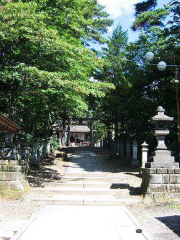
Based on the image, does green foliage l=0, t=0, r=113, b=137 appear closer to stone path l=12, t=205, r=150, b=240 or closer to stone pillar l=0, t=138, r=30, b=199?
stone pillar l=0, t=138, r=30, b=199

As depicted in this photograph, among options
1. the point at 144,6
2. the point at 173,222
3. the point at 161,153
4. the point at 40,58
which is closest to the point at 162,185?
the point at 161,153

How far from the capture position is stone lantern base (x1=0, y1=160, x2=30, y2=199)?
A: 917cm

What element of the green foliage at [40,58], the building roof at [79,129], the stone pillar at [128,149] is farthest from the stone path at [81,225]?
the building roof at [79,129]

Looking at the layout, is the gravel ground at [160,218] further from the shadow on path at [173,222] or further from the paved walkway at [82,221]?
the paved walkway at [82,221]

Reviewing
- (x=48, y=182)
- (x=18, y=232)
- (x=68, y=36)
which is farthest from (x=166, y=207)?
(x=68, y=36)

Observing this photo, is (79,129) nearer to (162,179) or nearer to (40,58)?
Result: (40,58)

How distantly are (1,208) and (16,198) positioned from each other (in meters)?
1.13

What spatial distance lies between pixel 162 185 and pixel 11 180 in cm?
511

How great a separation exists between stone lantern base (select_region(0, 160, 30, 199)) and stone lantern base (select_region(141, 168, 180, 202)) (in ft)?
13.9

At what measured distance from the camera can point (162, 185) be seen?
30.5ft

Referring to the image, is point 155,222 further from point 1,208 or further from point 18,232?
point 1,208

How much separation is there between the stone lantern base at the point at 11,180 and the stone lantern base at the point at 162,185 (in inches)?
167

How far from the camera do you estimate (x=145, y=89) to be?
19.8 meters

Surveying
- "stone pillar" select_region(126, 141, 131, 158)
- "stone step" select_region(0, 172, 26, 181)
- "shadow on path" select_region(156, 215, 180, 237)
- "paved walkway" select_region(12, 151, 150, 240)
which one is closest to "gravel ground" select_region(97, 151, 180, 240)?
"shadow on path" select_region(156, 215, 180, 237)
